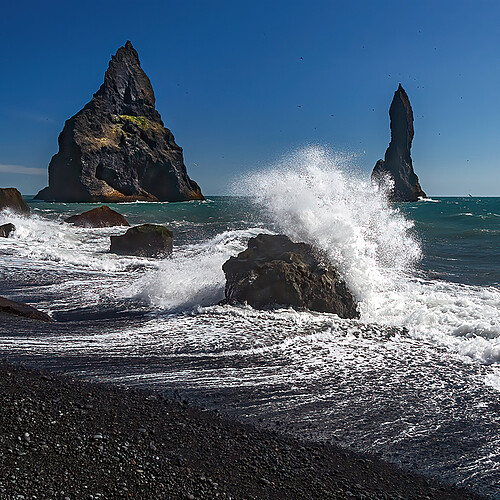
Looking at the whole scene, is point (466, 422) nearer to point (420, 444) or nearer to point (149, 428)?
point (420, 444)

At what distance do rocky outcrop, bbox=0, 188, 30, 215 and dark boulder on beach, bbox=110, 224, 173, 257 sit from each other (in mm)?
11381

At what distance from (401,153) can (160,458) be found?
111993mm

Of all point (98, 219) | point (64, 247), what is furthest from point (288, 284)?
point (98, 219)

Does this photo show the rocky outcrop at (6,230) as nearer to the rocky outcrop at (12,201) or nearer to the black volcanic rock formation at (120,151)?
the rocky outcrop at (12,201)

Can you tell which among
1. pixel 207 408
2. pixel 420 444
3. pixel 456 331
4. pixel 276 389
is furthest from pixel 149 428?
pixel 456 331

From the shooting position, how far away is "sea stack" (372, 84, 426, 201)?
4166 inches

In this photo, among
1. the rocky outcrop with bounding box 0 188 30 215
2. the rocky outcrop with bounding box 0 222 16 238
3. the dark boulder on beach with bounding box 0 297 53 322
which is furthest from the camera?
the rocky outcrop with bounding box 0 188 30 215

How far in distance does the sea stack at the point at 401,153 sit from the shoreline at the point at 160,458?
4149 inches

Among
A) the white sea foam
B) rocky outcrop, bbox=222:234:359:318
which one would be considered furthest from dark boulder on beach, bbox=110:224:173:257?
rocky outcrop, bbox=222:234:359:318

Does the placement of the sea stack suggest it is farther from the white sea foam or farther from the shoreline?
the shoreline

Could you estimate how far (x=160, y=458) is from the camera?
11.6 ft

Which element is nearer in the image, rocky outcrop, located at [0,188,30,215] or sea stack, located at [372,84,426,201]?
rocky outcrop, located at [0,188,30,215]

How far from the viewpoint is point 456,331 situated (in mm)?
7363

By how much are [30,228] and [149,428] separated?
1868cm
